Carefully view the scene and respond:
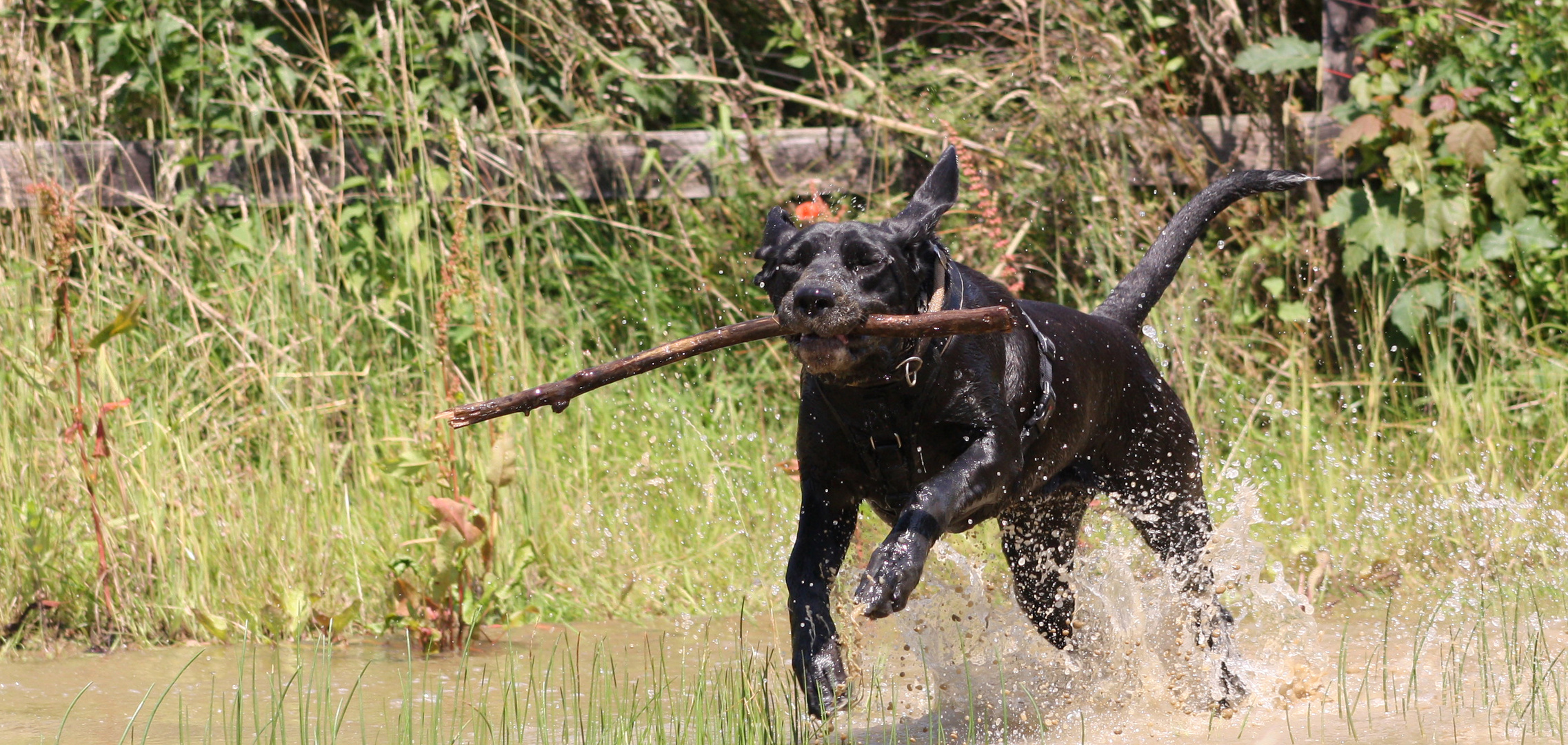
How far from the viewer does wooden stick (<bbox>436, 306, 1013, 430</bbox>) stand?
2.97 m

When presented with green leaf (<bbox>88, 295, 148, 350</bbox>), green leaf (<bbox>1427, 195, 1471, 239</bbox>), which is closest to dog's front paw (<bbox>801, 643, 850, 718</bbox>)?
green leaf (<bbox>88, 295, 148, 350</bbox>)

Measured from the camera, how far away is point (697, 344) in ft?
10.2

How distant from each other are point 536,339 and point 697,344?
10.6ft

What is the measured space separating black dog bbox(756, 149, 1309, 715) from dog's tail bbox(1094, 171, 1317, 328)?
193mm

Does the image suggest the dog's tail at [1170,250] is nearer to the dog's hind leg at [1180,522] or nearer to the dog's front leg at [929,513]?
the dog's hind leg at [1180,522]

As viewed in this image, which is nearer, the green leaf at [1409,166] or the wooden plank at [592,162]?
the green leaf at [1409,166]

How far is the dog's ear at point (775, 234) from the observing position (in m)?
3.42

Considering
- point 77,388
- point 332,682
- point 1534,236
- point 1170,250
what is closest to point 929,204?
point 1170,250

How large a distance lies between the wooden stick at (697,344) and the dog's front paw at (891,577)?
1.37ft

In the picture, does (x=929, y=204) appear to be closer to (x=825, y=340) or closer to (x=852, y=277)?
(x=852, y=277)

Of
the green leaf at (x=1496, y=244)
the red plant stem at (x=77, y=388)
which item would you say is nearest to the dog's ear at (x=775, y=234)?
the red plant stem at (x=77, y=388)

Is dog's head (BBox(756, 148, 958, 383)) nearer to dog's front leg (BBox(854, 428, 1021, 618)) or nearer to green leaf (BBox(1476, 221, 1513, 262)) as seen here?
dog's front leg (BBox(854, 428, 1021, 618))

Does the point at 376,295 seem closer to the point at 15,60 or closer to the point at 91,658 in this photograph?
the point at 15,60

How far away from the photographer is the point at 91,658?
4469 mm
